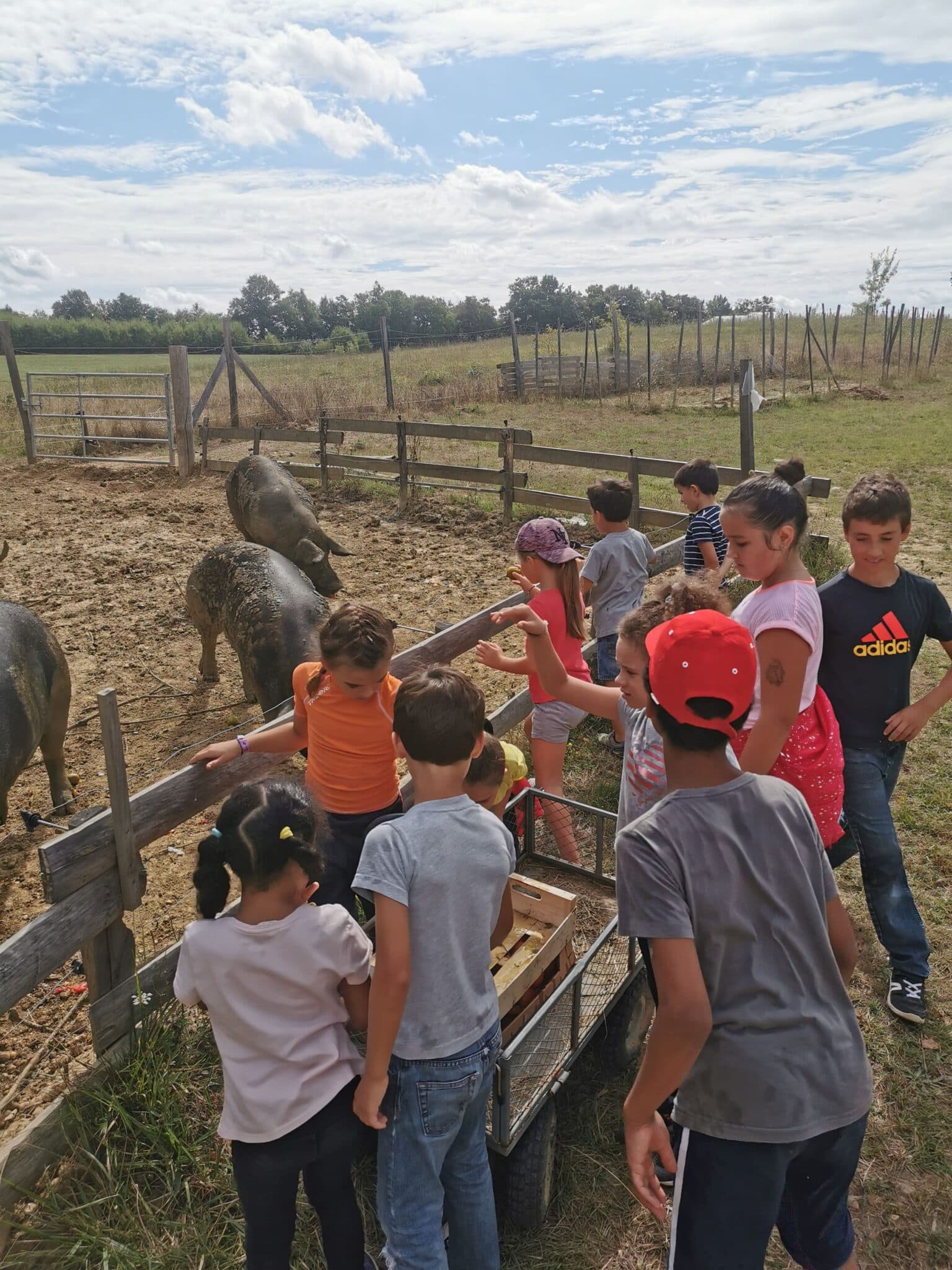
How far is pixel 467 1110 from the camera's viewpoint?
202cm

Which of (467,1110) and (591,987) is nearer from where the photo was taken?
(467,1110)

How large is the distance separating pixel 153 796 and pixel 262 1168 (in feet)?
4.54

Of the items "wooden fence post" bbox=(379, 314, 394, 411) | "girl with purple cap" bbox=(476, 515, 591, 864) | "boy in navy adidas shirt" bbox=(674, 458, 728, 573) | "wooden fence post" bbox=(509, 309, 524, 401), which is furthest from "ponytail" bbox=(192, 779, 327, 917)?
"wooden fence post" bbox=(509, 309, 524, 401)

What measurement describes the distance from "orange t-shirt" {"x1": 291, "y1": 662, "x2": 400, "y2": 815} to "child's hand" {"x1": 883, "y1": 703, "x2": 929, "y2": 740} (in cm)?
183

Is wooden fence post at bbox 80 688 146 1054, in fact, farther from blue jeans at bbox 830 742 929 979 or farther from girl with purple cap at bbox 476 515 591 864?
blue jeans at bbox 830 742 929 979

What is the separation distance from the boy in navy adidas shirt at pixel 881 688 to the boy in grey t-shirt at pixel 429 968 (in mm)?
1773

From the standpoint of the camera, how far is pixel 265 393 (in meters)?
18.1

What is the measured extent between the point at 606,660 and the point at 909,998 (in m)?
2.59

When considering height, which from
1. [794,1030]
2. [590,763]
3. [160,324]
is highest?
[160,324]

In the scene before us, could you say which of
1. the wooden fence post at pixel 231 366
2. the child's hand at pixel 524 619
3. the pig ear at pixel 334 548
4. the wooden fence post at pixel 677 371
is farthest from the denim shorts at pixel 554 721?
the wooden fence post at pixel 677 371

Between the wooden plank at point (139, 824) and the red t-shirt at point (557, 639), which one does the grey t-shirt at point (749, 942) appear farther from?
the red t-shirt at point (557, 639)

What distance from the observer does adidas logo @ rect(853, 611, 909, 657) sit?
3133 mm

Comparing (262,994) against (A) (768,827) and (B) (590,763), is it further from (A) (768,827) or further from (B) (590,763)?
(B) (590,763)

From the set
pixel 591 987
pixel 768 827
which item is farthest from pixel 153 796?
pixel 768 827
